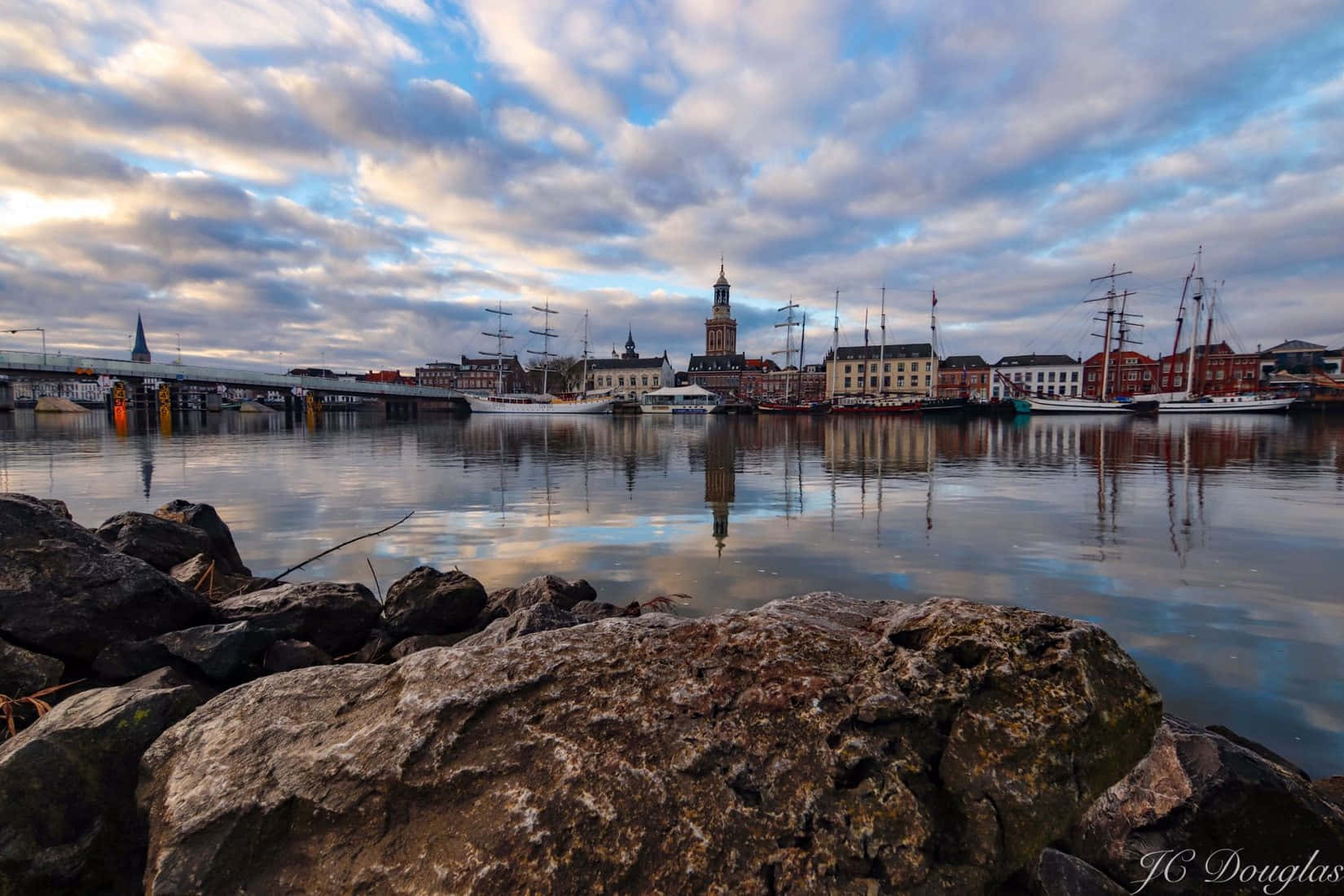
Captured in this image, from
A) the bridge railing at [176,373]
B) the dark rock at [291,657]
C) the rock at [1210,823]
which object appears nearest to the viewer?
the rock at [1210,823]

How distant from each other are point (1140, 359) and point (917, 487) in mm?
159507

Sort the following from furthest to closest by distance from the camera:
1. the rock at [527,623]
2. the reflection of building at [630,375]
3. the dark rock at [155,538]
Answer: the reflection of building at [630,375] < the dark rock at [155,538] < the rock at [527,623]

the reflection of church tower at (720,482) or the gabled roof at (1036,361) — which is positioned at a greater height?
the gabled roof at (1036,361)

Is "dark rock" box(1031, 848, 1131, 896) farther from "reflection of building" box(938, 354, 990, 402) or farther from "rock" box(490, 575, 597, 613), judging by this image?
"reflection of building" box(938, 354, 990, 402)

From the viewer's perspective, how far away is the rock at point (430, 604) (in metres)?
7.30

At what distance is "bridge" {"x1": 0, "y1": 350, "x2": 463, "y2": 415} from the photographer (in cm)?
9038

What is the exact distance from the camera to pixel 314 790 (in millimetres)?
2799

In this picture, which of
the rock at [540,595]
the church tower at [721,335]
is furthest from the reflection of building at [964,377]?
the rock at [540,595]

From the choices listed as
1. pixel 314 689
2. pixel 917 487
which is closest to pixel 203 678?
pixel 314 689

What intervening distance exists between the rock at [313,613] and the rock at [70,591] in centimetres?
60

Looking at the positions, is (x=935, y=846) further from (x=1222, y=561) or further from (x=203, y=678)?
(x=1222, y=561)

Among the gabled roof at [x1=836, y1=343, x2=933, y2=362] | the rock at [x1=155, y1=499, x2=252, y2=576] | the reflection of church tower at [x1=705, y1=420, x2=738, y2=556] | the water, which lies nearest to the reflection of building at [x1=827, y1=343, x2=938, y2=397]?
the gabled roof at [x1=836, y1=343, x2=933, y2=362]

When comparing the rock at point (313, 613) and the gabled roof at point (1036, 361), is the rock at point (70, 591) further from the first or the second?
the gabled roof at point (1036, 361)

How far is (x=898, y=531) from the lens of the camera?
13.7 meters
